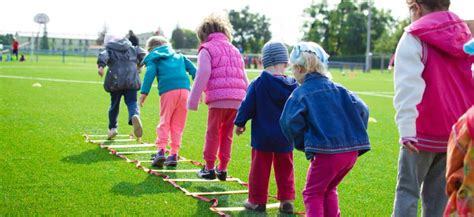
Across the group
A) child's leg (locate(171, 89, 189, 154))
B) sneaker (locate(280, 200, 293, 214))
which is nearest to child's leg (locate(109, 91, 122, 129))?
child's leg (locate(171, 89, 189, 154))

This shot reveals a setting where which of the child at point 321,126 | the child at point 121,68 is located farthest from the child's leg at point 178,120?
the child at point 321,126

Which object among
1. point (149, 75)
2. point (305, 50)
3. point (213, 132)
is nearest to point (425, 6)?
point (305, 50)

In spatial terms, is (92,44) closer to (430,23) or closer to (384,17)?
(384,17)

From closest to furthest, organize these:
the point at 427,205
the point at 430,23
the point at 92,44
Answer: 1. the point at 430,23
2. the point at 427,205
3. the point at 92,44

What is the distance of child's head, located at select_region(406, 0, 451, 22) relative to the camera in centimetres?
377

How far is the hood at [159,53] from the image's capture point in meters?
7.00

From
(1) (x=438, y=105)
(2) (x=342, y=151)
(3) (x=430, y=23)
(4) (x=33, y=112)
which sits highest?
(3) (x=430, y=23)

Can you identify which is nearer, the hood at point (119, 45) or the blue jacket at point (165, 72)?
the blue jacket at point (165, 72)

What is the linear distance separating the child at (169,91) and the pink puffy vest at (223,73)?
0.92 m

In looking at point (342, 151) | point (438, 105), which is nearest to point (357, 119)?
point (342, 151)

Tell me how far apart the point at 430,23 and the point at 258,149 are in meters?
1.98

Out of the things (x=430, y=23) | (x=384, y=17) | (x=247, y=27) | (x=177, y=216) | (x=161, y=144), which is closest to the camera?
(x=430, y=23)

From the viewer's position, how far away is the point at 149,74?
6.95 metres

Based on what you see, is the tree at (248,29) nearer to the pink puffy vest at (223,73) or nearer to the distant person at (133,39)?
the distant person at (133,39)
